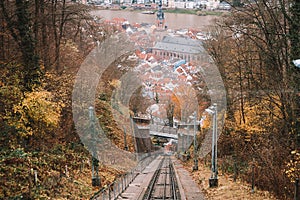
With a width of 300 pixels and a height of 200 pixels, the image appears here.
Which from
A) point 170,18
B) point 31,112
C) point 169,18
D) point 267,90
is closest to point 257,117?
point 267,90

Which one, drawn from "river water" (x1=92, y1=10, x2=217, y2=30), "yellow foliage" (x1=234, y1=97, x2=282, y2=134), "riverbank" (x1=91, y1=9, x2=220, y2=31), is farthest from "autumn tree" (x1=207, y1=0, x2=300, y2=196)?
"river water" (x1=92, y1=10, x2=217, y2=30)

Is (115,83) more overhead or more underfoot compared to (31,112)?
more underfoot

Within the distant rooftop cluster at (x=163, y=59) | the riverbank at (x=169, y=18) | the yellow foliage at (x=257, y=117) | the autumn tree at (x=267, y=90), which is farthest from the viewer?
the distant rooftop cluster at (x=163, y=59)

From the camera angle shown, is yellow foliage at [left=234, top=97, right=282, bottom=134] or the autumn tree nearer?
the autumn tree

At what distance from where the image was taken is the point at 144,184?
22938 millimetres

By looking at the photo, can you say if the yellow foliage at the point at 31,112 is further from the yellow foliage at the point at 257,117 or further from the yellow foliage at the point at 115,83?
the yellow foliage at the point at 115,83

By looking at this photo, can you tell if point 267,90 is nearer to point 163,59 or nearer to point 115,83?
point 115,83

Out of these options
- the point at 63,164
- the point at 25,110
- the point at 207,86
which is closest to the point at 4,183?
the point at 25,110

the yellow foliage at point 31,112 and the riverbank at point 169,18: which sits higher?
the riverbank at point 169,18

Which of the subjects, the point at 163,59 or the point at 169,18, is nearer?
the point at 169,18

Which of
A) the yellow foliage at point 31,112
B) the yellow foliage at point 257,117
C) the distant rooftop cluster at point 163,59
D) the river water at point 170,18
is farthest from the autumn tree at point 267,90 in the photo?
the distant rooftop cluster at point 163,59

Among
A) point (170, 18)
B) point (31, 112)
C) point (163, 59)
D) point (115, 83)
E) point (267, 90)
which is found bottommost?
point (163, 59)

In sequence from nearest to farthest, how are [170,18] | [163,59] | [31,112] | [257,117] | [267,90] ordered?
[31,112] → [267,90] → [257,117] → [170,18] → [163,59]

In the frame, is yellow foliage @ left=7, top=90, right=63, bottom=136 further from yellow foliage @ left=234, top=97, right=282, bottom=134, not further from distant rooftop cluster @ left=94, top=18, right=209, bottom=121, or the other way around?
distant rooftop cluster @ left=94, top=18, right=209, bottom=121
